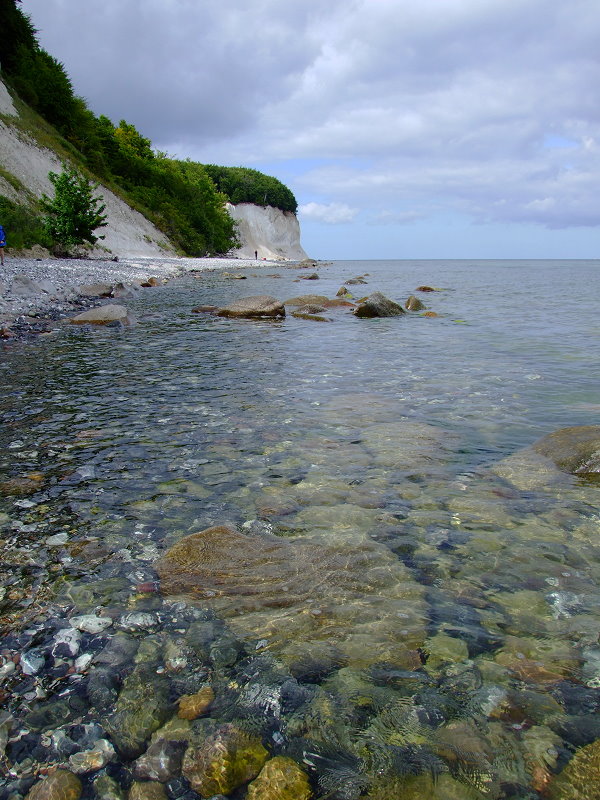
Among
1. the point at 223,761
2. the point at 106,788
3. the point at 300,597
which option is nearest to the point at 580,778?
the point at 223,761

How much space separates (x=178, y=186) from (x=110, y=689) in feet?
254

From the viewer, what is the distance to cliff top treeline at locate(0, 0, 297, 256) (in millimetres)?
44188

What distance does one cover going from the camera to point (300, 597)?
339 centimetres

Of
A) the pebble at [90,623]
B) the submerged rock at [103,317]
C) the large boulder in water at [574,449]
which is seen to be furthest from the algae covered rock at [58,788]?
the submerged rock at [103,317]

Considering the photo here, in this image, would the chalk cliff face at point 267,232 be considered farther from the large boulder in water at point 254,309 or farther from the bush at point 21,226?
the large boulder in water at point 254,309

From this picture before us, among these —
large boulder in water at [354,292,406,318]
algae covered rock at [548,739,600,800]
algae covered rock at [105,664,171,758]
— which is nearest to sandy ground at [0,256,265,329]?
large boulder in water at [354,292,406,318]

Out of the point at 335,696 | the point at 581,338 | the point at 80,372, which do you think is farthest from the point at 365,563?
the point at 581,338

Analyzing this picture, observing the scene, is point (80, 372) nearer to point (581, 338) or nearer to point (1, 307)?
point (1, 307)

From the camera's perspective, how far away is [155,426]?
675 centimetres

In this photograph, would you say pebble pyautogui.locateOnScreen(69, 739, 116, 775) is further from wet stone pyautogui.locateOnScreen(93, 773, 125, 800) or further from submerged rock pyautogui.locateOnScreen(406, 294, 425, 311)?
submerged rock pyautogui.locateOnScreen(406, 294, 425, 311)

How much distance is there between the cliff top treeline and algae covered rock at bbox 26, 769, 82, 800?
32696mm

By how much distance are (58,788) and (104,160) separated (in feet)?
214

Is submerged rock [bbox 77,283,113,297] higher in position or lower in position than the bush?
lower

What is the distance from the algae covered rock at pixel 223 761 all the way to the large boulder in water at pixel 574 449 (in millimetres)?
4451
